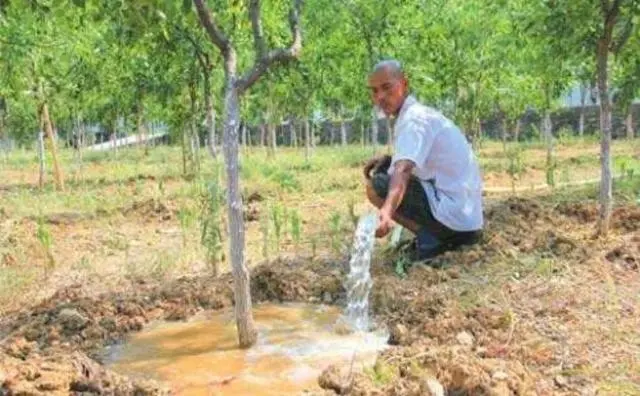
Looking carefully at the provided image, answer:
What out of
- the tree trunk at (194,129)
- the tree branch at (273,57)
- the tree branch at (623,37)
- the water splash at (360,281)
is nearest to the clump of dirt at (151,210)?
the tree trunk at (194,129)

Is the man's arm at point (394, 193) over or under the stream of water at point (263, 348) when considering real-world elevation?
over

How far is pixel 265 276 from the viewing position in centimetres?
568

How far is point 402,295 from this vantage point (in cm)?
509

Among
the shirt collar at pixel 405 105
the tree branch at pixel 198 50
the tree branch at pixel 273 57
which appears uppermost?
the tree branch at pixel 198 50

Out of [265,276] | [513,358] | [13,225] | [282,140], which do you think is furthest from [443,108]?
[282,140]

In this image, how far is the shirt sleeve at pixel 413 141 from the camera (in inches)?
209

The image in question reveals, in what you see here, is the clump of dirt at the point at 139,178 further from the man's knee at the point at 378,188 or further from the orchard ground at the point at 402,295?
the man's knee at the point at 378,188

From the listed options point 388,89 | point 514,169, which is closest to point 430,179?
point 388,89

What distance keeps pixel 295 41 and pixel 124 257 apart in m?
3.77

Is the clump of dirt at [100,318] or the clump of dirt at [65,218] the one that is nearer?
the clump of dirt at [100,318]

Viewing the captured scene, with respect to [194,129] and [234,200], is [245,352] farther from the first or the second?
[194,129]

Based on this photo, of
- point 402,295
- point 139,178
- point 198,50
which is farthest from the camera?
point 139,178

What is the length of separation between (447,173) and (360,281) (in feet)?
3.50

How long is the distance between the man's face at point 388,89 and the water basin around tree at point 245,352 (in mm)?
1444
